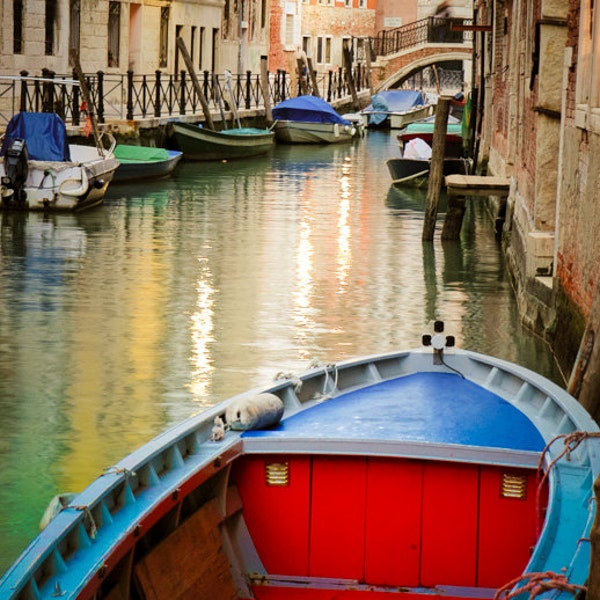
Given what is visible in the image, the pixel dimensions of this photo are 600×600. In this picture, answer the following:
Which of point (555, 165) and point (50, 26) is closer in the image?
point (555, 165)

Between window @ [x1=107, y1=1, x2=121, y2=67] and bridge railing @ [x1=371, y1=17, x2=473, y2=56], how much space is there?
1984 cm

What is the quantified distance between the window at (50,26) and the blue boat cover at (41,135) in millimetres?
8598

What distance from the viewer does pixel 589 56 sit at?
25.0ft

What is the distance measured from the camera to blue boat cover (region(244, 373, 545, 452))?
4.66 meters

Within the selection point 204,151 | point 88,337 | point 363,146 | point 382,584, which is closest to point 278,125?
point 363,146

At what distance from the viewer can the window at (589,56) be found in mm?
7227

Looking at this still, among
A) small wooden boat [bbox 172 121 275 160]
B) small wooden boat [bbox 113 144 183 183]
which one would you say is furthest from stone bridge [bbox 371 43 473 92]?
small wooden boat [bbox 113 144 183 183]

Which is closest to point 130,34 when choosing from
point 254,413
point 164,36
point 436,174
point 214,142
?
point 164,36

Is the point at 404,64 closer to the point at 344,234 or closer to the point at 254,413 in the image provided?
the point at 344,234

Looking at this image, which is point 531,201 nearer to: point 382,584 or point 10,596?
point 382,584

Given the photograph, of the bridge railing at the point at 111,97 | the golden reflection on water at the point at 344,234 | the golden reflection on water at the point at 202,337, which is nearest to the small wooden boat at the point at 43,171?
the bridge railing at the point at 111,97

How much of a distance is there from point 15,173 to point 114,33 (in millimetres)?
12468

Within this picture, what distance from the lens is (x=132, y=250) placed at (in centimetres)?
1330

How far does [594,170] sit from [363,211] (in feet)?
Answer: 33.2
